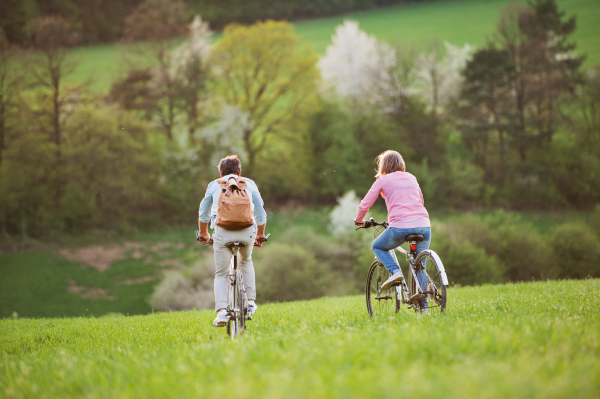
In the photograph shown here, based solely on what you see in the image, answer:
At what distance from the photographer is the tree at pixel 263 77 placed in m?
50.2

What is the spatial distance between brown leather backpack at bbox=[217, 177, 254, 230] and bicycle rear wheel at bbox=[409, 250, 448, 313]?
2.43 m

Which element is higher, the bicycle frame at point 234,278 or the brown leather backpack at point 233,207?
the brown leather backpack at point 233,207

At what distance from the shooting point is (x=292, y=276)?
30531 millimetres

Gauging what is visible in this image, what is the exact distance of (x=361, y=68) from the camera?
5512cm

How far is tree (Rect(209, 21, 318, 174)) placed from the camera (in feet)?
165

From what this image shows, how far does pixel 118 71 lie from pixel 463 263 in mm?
39559

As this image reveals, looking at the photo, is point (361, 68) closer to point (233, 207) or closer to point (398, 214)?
point (398, 214)

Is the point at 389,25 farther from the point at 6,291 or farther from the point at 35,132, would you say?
the point at 6,291

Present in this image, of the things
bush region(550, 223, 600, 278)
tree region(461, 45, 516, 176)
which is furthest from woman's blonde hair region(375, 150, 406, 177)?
tree region(461, 45, 516, 176)

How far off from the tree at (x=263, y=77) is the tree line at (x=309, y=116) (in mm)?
146

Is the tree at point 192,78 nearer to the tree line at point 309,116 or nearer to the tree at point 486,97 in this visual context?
the tree line at point 309,116

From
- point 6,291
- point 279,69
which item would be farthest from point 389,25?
point 6,291

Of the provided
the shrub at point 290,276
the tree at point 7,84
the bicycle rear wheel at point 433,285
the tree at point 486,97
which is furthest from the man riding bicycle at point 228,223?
the tree at point 486,97

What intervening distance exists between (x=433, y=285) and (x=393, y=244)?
78cm
